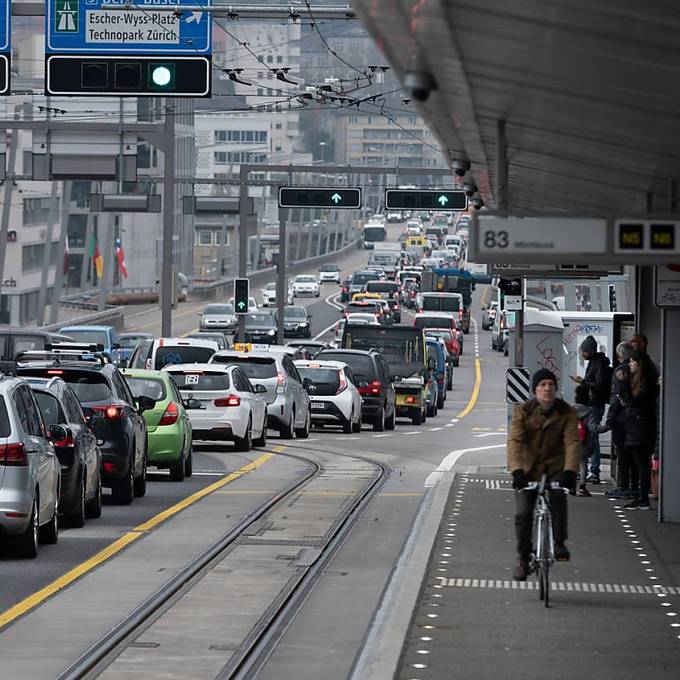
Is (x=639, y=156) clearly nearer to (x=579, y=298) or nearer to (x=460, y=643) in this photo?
(x=460, y=643)

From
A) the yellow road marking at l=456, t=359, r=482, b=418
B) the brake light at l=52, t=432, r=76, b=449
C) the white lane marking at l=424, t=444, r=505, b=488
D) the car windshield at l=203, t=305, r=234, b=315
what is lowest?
the white lane marking at l=424, t=444, r=505, b=488

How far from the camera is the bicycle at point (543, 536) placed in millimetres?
13711

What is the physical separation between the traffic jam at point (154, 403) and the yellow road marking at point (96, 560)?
1.82 feet

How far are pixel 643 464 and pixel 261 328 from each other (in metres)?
60.6

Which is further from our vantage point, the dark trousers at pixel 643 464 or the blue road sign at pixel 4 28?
the blue road sign at pixel 4 28

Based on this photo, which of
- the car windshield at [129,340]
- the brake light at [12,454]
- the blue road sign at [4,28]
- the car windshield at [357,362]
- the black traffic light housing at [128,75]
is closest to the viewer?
the brake light at [12,454]

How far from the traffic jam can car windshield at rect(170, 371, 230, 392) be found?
0.07 feet

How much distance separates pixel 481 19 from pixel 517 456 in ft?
20.4

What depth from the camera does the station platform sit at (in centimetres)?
1141

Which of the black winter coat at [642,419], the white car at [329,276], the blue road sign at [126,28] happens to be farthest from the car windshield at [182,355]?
the white car at [329,276]

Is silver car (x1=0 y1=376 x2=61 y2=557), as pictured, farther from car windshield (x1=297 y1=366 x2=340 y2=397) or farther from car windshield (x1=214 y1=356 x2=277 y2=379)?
car windshield (x1=297 y1=366 x2=340 y2=397)

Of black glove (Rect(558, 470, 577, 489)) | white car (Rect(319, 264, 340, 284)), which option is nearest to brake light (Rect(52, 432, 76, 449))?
black glove (Rect(558, 470, 577, 489))

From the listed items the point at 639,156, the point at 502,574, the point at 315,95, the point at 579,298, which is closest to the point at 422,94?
the point at 639,156

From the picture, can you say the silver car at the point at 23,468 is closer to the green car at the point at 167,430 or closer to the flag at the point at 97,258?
the green car at the point at 167,430
